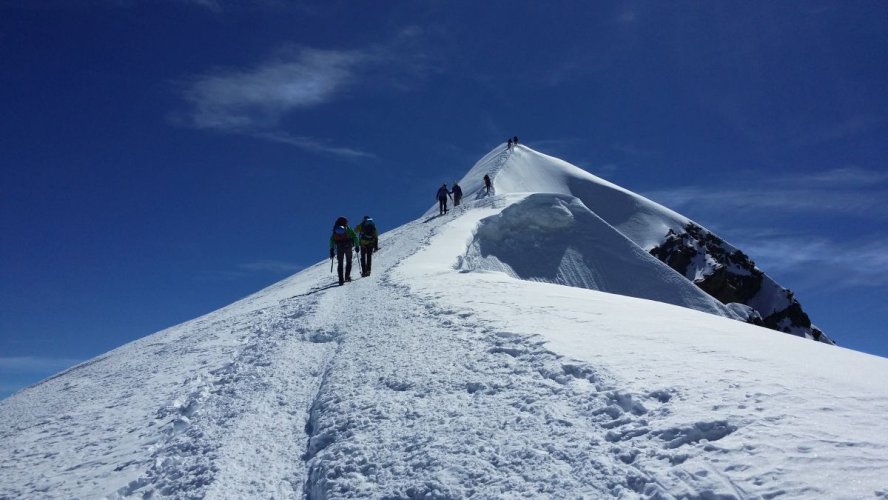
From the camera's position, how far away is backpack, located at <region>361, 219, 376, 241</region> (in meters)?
19.1

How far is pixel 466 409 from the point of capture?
255 inches

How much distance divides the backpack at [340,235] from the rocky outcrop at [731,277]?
38.2 meters

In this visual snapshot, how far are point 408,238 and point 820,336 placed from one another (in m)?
43.3

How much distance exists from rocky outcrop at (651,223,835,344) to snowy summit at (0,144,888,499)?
4274cm

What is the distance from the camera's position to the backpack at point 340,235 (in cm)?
1762

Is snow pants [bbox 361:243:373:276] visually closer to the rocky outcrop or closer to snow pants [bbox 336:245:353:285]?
snow pants [bbox 336:245:353:285]

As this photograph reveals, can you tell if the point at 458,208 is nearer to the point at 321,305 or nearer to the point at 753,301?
the point at 321,305

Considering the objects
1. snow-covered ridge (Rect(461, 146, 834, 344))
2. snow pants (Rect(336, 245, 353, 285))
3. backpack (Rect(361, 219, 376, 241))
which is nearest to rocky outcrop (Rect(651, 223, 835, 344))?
snow-covered ridge (Rect(461, 146, 834, 344))

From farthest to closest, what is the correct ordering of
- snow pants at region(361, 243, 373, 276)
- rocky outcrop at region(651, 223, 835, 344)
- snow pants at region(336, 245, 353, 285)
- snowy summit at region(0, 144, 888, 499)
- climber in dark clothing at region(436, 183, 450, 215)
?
rocky outcrop at region(651, 223, 835, 344) → climber in dark clothing at region(436, 183, 450, 215) → snow pants at region(361, 243, 373, 276) → snow pants at region(336, 245, 353, 285) → snowy summit at region(0, 144, 888, 499)

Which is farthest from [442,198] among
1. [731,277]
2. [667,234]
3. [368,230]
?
[731,277]

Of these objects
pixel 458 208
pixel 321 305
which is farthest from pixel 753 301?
pixel 321 305

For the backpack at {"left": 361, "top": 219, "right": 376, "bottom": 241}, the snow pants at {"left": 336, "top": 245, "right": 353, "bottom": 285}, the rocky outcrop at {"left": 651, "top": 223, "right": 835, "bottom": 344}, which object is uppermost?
the rocky outcrop at {"left": 651, "top": 223, "right": 835, "bottom": 344}

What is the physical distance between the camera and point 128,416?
7.91 meters

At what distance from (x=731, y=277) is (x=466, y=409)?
52818 mm
